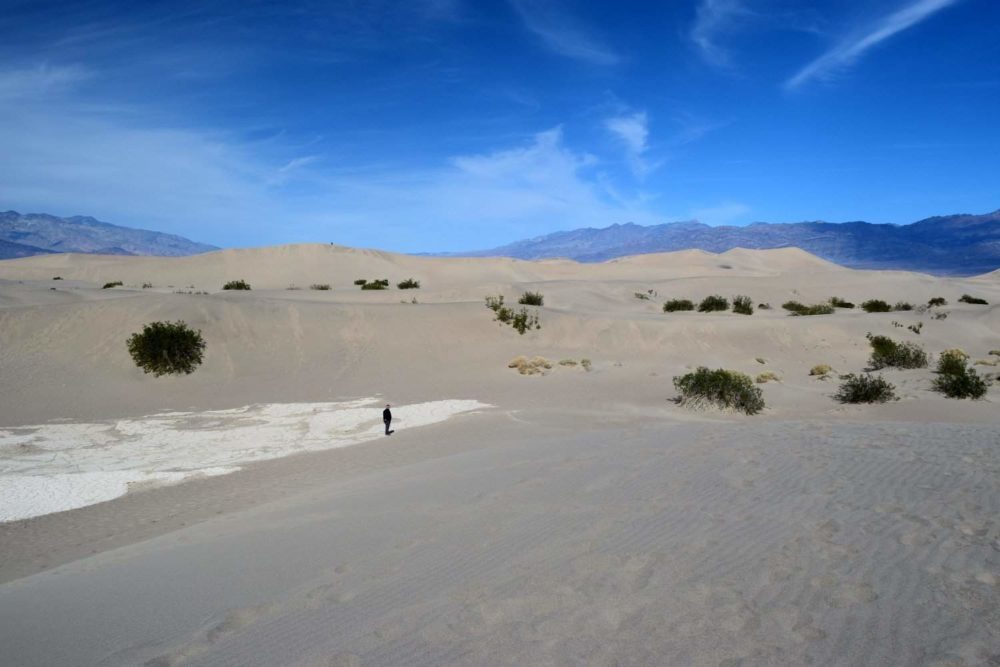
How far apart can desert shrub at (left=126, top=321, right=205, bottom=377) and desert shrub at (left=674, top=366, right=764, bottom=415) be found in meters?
14.1

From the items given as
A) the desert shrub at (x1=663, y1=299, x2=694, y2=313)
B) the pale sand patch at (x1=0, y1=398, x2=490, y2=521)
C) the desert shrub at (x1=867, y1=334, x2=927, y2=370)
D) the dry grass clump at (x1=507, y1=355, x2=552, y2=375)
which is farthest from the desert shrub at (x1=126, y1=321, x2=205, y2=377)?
the desert shrub at (x1=663, y1=299, x2=694, y2=313)

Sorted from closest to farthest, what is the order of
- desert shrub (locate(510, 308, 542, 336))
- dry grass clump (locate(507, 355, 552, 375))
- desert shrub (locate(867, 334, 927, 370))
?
desert shrub (locate(867, 334, 927, 370)) → dry grass clump (locate(507, 355, 552, 375)) → desert shrub (locate(510, 308, 542, 336))

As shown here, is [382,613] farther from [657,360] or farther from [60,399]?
[657,360]

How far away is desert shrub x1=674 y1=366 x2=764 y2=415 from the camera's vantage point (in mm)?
14867

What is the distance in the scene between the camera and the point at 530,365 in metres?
20.4

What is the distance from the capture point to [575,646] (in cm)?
369

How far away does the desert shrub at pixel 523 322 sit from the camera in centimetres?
2448

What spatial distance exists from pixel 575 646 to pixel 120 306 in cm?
2198

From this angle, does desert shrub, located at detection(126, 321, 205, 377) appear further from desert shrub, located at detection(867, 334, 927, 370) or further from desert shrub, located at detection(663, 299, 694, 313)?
desert shrub, located at detection(663, 299, 694, 313)

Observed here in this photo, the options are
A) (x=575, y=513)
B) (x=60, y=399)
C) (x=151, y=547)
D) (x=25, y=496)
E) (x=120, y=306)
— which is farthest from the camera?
(x=120, y=306)

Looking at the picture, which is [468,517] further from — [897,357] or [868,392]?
[897,357]

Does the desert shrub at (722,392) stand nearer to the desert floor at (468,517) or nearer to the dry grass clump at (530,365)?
the desert floor at (468,517)

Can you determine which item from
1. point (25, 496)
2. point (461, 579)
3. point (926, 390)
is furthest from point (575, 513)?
point (926, 390)

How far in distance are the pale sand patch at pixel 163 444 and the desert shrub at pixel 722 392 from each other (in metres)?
5.26
